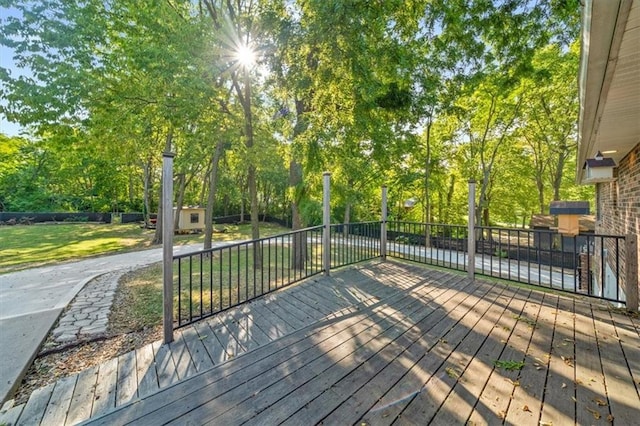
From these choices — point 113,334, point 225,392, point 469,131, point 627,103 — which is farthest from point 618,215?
point 469,131

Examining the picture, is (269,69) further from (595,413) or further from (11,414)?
(595,413)

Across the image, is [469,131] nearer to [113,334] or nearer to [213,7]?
[213,7]

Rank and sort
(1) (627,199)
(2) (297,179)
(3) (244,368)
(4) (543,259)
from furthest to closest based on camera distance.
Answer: (4) (543,259) < (2) (297,179) < (1) (627,199) < (3) (244,368)

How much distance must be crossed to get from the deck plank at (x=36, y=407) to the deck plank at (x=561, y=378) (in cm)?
303

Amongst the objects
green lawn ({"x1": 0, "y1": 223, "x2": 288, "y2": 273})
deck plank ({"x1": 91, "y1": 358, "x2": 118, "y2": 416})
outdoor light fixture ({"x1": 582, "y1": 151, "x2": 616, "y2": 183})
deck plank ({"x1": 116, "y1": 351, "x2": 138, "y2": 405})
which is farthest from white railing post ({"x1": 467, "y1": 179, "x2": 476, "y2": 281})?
green lawn ({"x1": 0, "y1": 223, "x2": 288, "y2": 273})

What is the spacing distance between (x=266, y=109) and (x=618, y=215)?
8.88 metres

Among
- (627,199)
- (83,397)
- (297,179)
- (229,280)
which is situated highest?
(297,179)

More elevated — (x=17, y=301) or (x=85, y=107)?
(x=85, y=107)

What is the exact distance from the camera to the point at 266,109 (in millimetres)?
9547

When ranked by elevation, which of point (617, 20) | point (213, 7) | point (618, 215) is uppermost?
point (213, 7)

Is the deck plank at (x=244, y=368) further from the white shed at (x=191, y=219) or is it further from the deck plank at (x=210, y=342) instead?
the white shed at (x=191, y=219)

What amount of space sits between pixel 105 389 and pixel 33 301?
3.95 meters

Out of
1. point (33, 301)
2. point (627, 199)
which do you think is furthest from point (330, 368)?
point (33, 301)

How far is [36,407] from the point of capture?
192 centimetres
